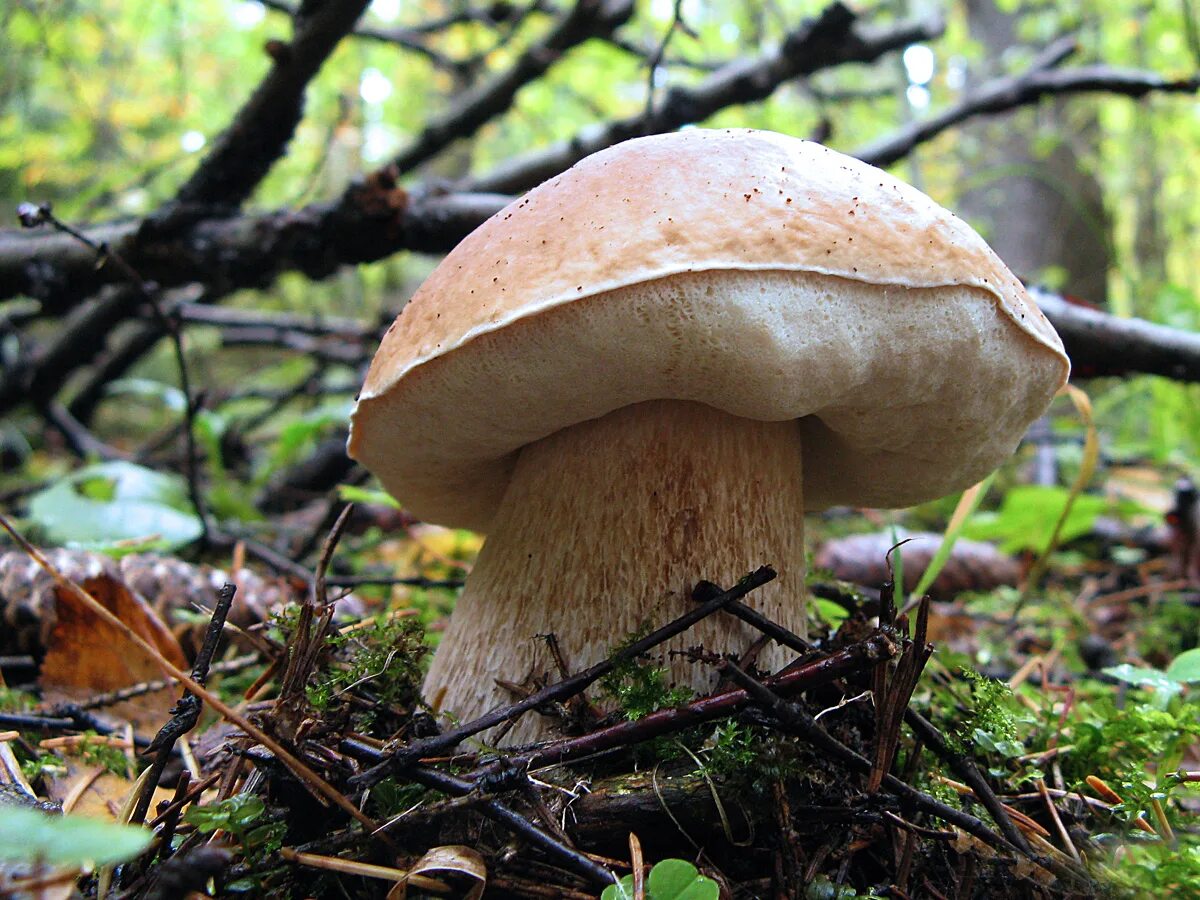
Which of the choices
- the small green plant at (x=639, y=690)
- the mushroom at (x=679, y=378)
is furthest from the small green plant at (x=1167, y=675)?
the small green plant at (x=639, y=690)

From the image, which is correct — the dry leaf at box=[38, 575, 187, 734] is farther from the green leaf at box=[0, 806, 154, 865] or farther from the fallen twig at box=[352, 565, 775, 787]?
Result: the green leaf at box=[0, 806, 154, 865]

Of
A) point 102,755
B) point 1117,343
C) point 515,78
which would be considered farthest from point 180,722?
point 515,78

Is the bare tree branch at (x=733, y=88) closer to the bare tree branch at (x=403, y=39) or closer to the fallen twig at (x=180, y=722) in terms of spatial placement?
the bare tree branch at (x=403, y=39)

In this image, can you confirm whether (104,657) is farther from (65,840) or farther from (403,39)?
(403,39)

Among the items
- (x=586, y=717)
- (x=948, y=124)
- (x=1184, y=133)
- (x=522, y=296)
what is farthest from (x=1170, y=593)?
(x=1184, y=133)

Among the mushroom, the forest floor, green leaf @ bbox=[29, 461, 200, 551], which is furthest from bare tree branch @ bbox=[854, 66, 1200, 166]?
green leaf @ bbox=[29, 461, 200, 551]

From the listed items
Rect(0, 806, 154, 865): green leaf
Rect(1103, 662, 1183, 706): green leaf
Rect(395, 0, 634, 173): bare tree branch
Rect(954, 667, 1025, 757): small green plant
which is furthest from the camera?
Rect(395, 0, 634, 173): bare tree branch

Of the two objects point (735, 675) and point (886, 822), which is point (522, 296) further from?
→ point (886, 822)
